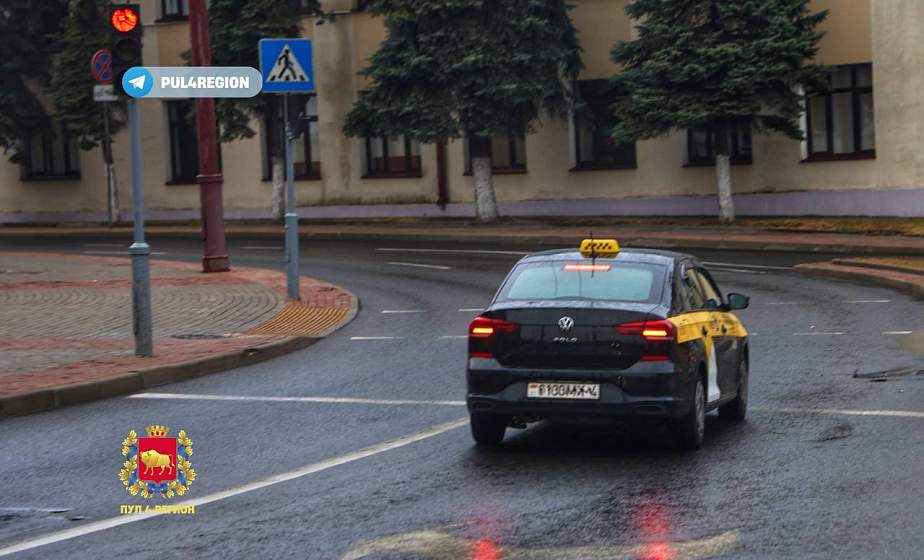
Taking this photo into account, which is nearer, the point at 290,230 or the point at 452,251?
the point at 290,230

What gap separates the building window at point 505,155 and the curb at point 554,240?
6395 millimetres

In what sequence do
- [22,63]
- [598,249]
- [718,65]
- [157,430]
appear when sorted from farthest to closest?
[22,63] → [718,65] → [157,430] → [598,249]

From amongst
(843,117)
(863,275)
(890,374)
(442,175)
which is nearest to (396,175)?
(442,175)

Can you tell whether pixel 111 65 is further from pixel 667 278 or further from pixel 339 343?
pixel 667 278

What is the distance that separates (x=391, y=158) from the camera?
47.0 metres

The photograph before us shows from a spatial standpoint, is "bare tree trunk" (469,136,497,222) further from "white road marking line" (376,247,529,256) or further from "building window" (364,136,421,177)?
"white road marking line" (376,247,529,256)

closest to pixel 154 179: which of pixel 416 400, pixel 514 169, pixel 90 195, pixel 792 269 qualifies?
pixel 90 195

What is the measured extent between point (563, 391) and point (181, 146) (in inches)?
1640

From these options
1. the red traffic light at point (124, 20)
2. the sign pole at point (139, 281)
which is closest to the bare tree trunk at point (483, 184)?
the sign pole at point (139, 281)

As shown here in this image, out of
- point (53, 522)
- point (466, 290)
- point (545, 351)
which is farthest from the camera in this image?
point (466, 290)

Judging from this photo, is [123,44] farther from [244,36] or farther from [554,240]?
[244,36]

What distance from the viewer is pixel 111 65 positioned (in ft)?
52.0

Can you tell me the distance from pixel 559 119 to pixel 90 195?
1772cm

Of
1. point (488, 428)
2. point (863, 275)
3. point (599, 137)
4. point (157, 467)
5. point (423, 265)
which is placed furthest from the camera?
point (599, 137)
